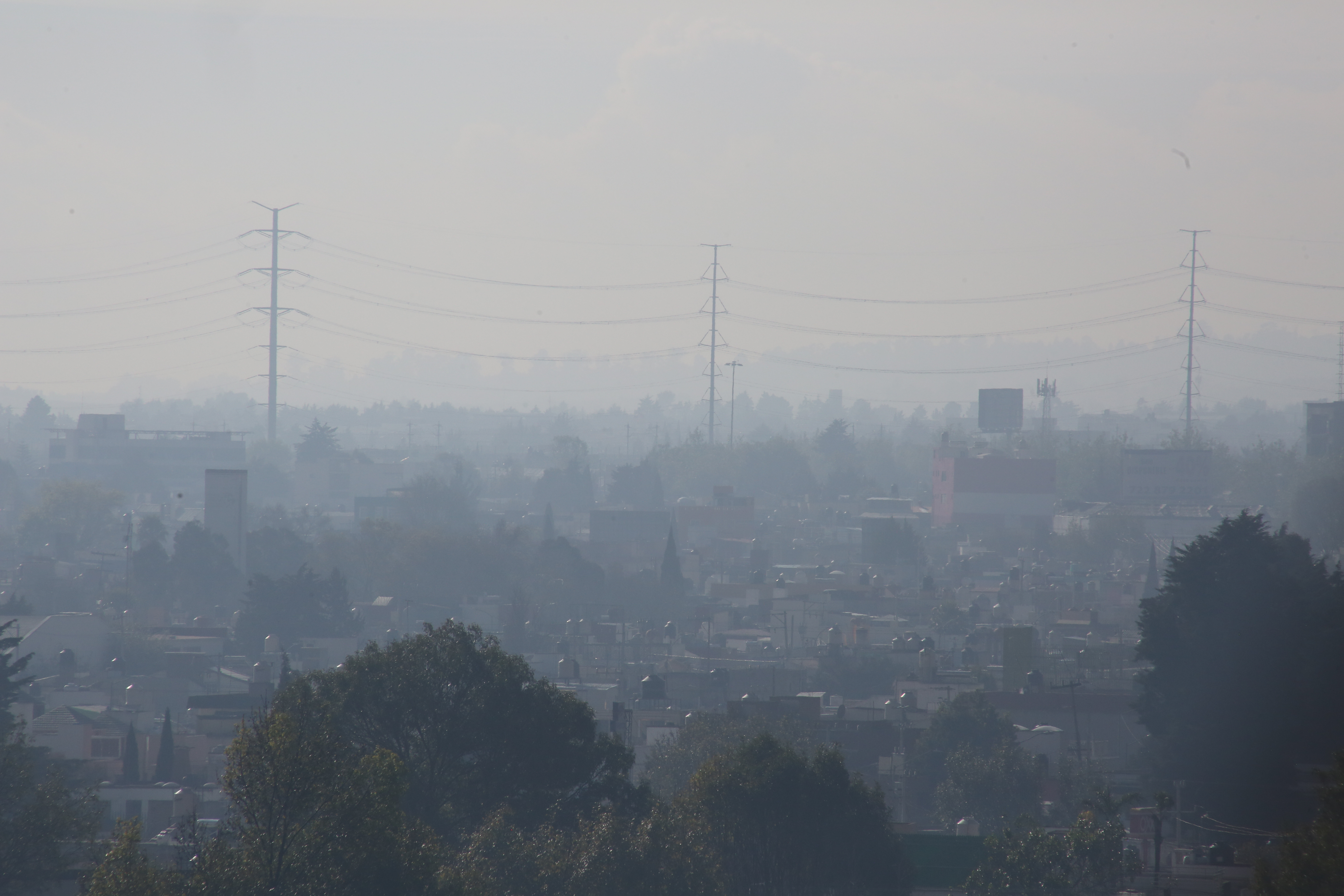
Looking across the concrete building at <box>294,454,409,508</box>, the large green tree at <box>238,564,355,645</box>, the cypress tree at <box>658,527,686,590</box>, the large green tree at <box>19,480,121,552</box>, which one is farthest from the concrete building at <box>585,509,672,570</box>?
the concrete building at <box>294,454,409,508</box>

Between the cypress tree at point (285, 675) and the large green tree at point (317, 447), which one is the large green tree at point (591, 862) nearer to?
the cypress tree at point (285, 675)

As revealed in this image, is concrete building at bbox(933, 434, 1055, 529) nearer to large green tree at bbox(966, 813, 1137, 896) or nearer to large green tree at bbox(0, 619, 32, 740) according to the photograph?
large green tree at bbox(0, 619, 32, 740)

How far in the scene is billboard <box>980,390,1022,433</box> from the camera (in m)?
50.5

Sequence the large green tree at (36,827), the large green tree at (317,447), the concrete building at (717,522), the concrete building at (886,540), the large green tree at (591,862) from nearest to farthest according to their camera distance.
A: the large green tree at (591,862)
the large green tree at (36,827)
the concrete building at (886,540)
the concrete building at (717,522)
the large green tree at (317,447)

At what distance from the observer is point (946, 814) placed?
12812mm

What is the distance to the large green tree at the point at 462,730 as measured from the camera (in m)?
8.40

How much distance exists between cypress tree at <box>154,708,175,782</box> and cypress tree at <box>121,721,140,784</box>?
18cm

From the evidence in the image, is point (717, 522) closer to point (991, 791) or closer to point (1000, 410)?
point (1000, 410)

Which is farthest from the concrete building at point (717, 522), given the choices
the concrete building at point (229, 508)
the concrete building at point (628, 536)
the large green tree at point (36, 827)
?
the large green tree at point (36, 827)

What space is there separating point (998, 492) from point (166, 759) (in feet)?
107

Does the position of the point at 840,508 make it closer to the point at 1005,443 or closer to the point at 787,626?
the point at 1005,443

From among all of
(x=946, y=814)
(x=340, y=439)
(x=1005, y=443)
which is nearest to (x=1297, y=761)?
(x=946, y=814)

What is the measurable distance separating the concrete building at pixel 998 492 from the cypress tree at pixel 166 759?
31.4 m

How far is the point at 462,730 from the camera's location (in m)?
8.52
